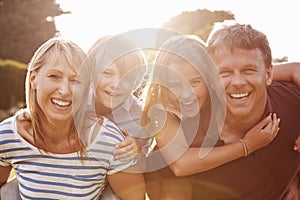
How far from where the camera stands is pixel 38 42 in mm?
32750

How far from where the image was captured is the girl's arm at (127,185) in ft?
12.0

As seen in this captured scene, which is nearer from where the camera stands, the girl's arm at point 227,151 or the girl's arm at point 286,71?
the girl's arm at point 227,151

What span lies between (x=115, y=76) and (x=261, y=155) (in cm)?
117

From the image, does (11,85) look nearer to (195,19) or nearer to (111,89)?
(195,19)

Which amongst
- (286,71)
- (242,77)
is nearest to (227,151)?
(242,77)

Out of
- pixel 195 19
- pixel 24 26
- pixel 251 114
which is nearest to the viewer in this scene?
pixel 251 114

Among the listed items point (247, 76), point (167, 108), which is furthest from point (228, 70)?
point (167, 108)

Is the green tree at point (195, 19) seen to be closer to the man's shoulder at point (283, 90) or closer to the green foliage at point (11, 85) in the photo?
the green foliage at point (11, 85)

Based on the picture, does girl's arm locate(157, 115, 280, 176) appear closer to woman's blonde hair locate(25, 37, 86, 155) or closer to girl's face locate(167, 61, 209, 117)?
girl's face locate(167, 61, 209, 117)

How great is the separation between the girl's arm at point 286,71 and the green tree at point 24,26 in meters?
28.2

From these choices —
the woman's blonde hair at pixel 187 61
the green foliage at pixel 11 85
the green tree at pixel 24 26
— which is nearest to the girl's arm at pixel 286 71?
the woman's blonde hair at pixel 187 61

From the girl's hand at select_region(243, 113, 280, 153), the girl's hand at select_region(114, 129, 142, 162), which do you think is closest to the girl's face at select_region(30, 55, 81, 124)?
the girl's hand at select_region(114, 129, 142, 162)

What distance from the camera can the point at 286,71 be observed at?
4102 millimetres

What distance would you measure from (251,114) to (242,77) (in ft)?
1.11
